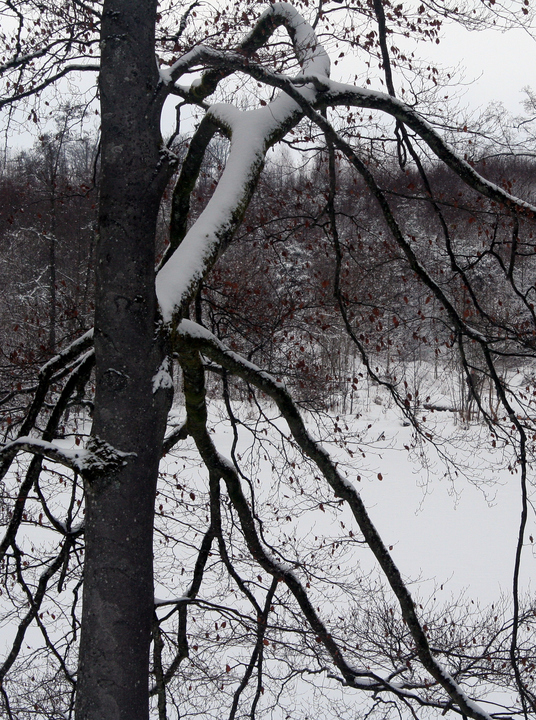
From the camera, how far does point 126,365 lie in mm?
2068

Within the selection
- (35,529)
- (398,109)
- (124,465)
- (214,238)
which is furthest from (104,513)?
(35,529)

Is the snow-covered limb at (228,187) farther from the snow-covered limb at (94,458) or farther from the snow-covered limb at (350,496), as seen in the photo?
the snow-covered limb at (350,496)

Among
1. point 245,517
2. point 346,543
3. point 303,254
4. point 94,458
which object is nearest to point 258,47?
point 94,458

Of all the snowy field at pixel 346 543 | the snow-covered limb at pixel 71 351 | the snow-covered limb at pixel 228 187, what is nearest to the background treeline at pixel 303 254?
the snow-covered limb at pixel 228 187

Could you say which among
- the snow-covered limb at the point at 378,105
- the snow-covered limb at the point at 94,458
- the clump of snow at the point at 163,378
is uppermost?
the snow-covered limb at the point at 378,105

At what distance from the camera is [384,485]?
45.3 ft

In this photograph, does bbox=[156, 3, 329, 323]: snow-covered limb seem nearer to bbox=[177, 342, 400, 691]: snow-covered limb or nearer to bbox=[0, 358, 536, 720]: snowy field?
bbox=[177, 342, 400, 691]: snow-covered limb

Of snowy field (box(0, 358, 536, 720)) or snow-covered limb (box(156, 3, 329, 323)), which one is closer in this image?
snow-covered limb (box(156, 3, 329, 323))

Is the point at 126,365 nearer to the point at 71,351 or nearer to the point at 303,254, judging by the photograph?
the point at 71,351

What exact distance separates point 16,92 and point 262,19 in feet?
5.48

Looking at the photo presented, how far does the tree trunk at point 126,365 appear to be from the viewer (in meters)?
1.95

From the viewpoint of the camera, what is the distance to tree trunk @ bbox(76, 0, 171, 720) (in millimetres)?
1954

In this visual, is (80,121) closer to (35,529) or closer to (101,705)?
(101,705)

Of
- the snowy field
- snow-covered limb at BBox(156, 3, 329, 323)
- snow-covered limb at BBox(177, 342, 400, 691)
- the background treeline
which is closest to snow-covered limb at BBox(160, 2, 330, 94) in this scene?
snow-covered limb at BBox(156, 3, 329, 323)
